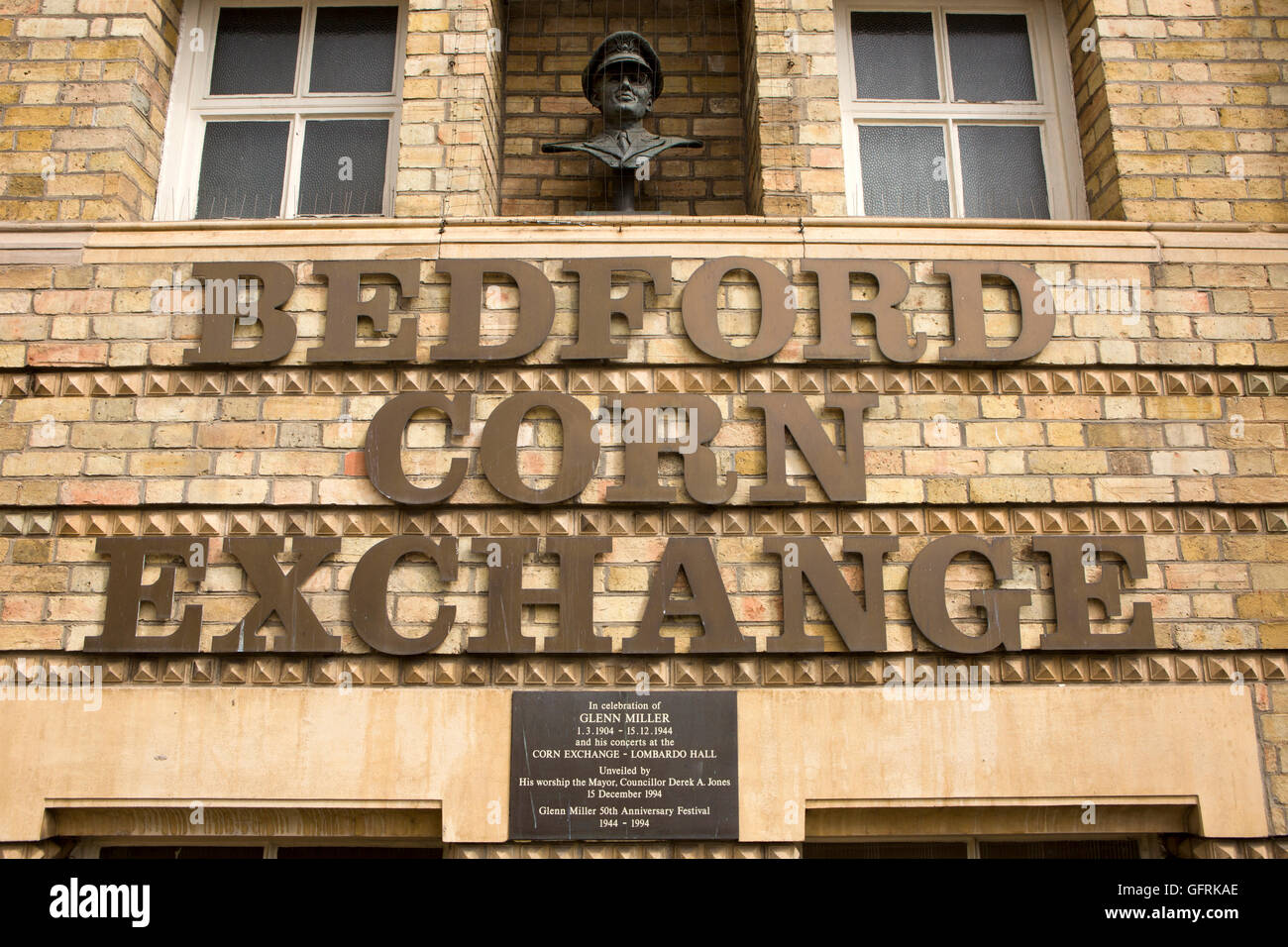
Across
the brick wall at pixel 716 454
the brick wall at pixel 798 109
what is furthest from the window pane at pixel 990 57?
the brick wall at pixel 716 454

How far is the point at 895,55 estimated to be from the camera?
5.96 meters

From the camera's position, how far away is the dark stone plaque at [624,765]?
442 cm

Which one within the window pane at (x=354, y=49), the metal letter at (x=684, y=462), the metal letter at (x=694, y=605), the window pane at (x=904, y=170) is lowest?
the metal letter at (x=694, y=605)

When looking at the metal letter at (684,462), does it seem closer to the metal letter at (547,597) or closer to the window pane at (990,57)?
the metal letter at (547,597)

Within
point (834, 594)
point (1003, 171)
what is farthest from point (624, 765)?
point (1003, 171)

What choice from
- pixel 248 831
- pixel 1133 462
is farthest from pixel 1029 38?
pixel 248 831

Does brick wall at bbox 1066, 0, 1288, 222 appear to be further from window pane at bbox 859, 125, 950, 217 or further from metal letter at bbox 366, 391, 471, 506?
metal letter at bbox 366, 391, 471, 506

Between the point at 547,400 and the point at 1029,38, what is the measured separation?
3.75 meters

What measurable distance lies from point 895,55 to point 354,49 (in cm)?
324

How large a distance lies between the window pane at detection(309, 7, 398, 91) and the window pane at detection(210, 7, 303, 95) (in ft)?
0.50

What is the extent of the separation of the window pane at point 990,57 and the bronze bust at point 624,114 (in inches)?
66.4

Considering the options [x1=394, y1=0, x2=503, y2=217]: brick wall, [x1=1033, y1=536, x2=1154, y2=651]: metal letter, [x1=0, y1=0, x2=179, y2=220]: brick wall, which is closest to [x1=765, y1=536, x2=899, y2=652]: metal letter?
[x1=1033, y1=536, x2=1154, y2=651]: metal letter

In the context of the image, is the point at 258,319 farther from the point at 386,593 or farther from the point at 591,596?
the point at 591,596

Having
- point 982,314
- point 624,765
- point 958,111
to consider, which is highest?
point 958,111
